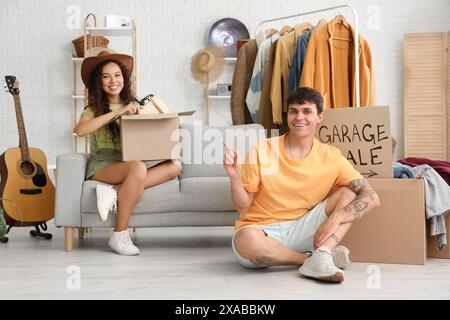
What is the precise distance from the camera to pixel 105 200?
10.1 ft

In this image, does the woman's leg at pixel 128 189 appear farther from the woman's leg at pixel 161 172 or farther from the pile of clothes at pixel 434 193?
the pile of clothes at pixel 434 193

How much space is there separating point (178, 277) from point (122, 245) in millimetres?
689

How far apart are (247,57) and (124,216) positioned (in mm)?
1611

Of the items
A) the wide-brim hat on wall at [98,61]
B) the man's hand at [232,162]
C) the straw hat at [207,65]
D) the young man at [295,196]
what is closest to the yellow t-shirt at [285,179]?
the young man at [295,196]

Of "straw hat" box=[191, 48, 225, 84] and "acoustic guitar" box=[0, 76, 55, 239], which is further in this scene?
"straw hat" box=[191, 48, 225, 84]

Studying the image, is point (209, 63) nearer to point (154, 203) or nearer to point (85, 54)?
point (85, 54)

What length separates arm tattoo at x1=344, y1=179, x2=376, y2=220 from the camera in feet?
8.19

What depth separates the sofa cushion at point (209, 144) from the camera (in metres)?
3.69

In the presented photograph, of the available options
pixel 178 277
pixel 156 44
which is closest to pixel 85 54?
pixel 156 44

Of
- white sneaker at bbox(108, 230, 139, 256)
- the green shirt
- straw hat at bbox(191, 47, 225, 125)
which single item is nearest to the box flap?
the green shirt

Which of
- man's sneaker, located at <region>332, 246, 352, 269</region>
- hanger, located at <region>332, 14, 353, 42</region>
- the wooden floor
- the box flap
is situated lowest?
the wooden floor

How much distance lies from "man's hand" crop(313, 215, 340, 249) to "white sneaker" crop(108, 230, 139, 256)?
1.07 meters

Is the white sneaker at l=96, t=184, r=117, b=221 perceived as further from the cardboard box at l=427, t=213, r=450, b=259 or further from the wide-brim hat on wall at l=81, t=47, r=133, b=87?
the cardboard box at l=427, t=213, r=450, b=259

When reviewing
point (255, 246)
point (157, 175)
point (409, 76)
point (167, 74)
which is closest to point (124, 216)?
point (157, 175)
